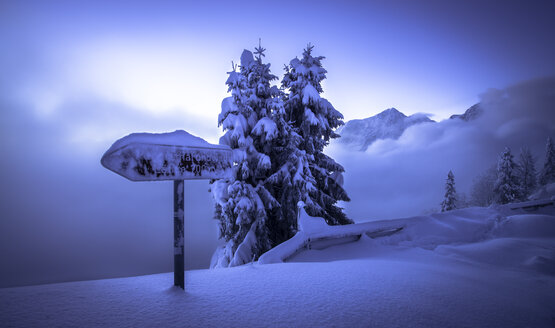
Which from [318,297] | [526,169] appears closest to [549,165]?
[526,169]

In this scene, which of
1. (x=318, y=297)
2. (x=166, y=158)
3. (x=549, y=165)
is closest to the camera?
(x=318, y=297)

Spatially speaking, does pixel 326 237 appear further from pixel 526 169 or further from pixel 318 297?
pixel 526 169

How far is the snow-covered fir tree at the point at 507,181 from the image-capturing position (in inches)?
1030

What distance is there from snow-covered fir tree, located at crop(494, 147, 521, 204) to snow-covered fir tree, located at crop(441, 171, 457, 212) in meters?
4.24

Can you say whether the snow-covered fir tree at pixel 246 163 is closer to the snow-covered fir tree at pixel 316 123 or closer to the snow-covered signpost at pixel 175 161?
the snow-covered fir tree at pixel 316 123

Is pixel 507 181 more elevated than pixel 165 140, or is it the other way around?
pixel 165 140

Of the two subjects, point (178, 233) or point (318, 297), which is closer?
point (318, 297)

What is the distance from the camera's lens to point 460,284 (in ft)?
10.4

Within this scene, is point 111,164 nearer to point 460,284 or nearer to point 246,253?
point 460,284

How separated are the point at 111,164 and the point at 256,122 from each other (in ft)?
29.7

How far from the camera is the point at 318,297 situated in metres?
2.70

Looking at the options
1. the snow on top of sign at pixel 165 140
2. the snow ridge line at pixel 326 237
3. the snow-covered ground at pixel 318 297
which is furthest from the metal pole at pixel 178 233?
the snow ridge line at pixel 326 237

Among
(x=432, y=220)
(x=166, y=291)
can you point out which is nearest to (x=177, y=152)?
(x=166, y=291)

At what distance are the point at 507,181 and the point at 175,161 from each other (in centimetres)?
3587
